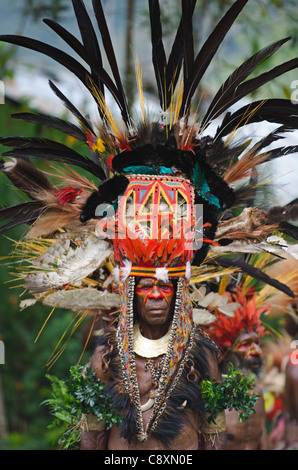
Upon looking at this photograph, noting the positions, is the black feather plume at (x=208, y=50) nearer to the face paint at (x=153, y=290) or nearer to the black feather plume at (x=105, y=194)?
the black feather plume at (x=105, y=194)

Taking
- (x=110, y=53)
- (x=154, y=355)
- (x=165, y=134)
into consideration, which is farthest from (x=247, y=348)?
(x=110, y=53)

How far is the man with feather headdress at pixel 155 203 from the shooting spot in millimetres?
3551

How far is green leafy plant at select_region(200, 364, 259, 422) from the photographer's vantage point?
3621mm

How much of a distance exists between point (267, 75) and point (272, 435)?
4.61 meters

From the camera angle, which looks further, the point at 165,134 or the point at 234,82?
the point at 165,134

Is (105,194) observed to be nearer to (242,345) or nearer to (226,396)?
(226,396)

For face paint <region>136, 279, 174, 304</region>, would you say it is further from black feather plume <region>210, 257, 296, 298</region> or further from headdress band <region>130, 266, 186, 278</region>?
black feather plume <region>210, 257, 296, 298</region>

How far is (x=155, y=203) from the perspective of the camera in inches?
139

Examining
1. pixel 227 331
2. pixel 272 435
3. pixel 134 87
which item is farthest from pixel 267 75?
pixel 272 435

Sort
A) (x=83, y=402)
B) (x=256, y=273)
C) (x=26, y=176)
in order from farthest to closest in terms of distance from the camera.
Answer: (x=256, y=273), (x=26, y=176), (x=83, y=402)

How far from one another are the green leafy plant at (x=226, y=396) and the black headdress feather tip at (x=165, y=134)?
2.60 feet

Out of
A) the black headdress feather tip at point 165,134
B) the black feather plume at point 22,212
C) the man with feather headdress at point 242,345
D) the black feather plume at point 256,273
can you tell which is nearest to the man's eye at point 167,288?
the black headdress feather tip at point 165,134

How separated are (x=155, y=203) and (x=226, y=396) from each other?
127 cm

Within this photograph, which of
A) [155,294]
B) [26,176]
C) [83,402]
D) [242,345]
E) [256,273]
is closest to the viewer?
[155,294]
